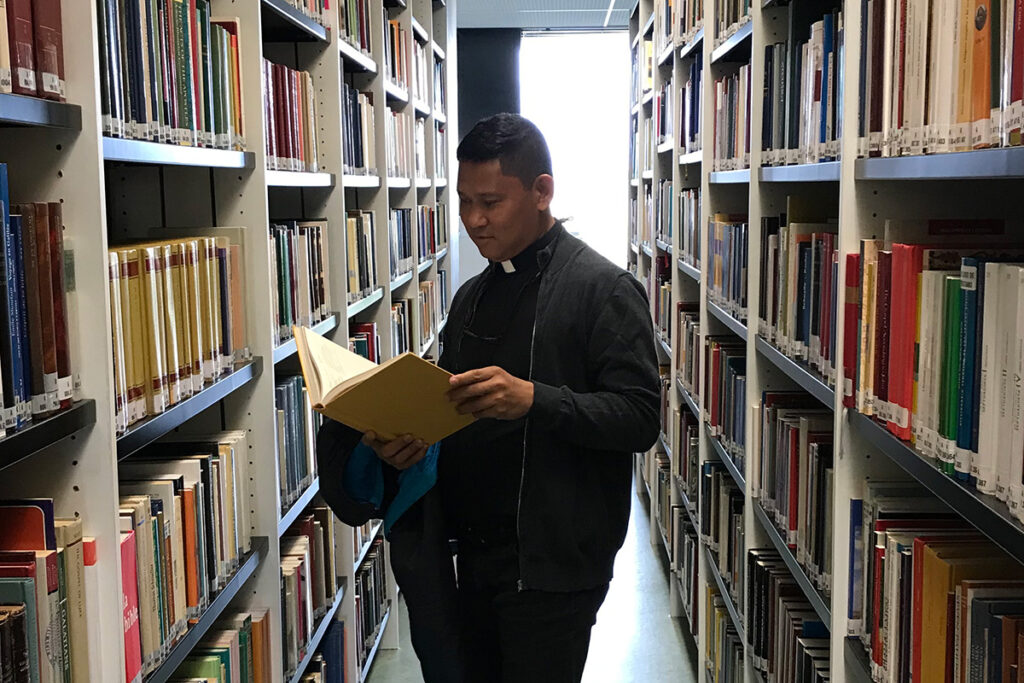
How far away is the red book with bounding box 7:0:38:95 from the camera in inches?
50.3

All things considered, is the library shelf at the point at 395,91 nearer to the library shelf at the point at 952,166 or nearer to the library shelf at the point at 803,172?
the library shelf at the point at 803,172

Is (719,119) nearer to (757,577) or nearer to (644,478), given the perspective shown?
(757,577)

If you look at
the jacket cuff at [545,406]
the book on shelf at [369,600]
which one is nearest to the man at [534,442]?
the jacket cuff at [545,406]

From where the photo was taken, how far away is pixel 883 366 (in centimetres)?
166

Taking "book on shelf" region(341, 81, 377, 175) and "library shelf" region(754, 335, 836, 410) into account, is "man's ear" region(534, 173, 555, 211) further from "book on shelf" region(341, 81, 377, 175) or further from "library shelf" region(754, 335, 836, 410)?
"book on shelf" region(341, 81, 377, 175)

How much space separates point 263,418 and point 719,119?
1848 mm

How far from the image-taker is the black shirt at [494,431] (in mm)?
2043

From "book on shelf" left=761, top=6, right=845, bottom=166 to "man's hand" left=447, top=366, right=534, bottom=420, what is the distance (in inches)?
29.4

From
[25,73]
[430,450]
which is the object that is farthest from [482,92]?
[25,73]

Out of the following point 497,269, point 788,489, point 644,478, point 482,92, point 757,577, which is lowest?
point 644,478

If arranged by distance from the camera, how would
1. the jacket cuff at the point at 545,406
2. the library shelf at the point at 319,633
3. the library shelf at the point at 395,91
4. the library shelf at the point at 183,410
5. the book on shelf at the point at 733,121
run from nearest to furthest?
the library shelf at the point at 183,410, the jacket cuff at the point at 545,406, the library shelf at the point at 319,633, the book on shelf at the point at 733,121, the library shelf at the point at 395,91

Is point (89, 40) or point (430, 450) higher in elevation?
point (89, 40)

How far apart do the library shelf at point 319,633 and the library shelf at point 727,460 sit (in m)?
1.23

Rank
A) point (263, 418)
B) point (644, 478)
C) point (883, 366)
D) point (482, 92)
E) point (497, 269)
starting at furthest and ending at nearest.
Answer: point (482, 92)
point (644, 478)
point (263, 418)
point (497, 269)
point (883, 366)
